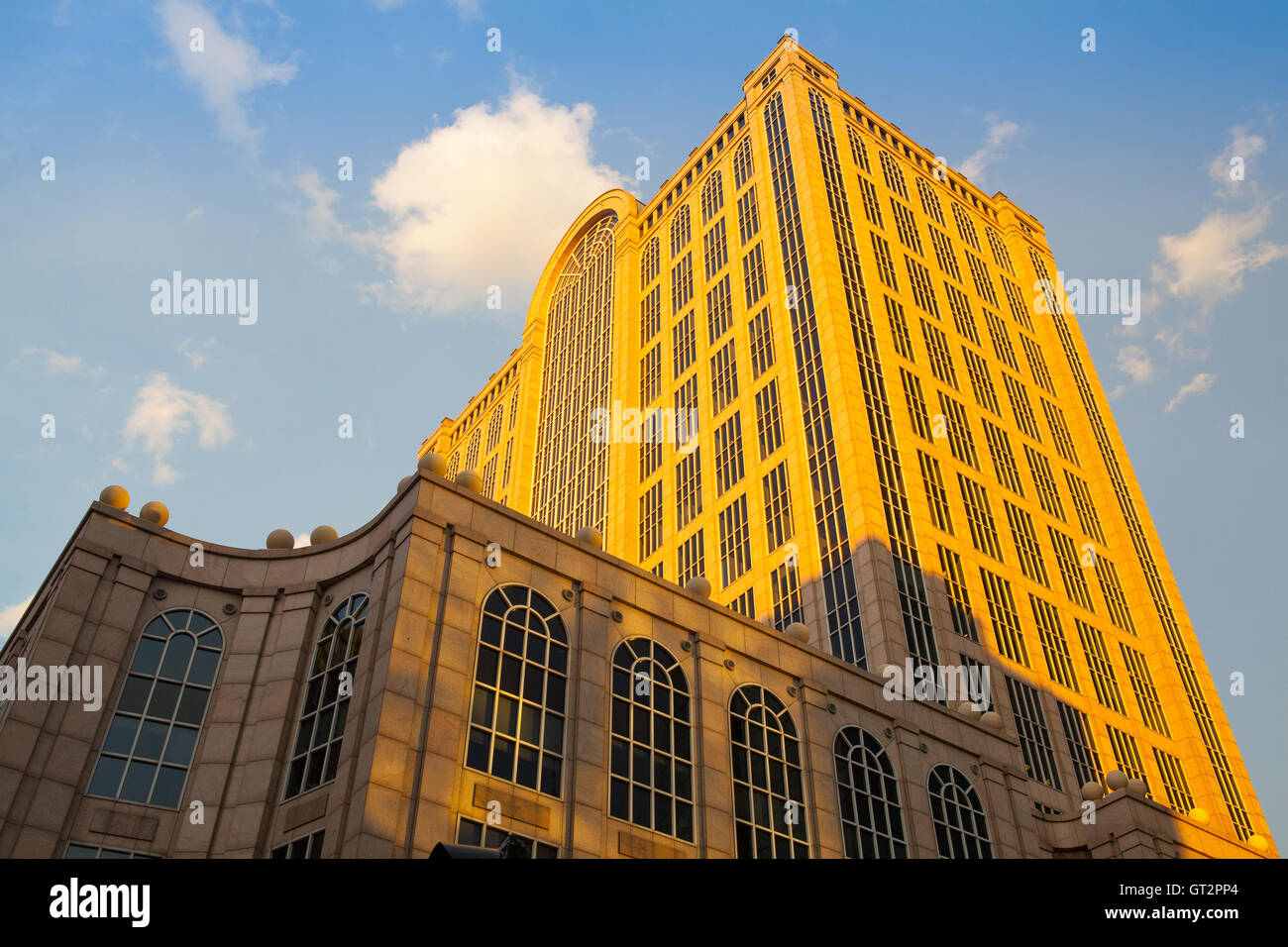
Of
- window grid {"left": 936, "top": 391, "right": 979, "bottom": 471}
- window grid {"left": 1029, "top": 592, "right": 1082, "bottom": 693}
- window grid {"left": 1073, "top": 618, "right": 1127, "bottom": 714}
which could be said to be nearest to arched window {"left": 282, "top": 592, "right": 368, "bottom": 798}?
window grid {"left": 1029, "top": 592, "right": 1082, "bottom": 693}

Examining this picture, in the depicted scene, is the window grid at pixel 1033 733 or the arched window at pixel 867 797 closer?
the arched window at pixel 867 797

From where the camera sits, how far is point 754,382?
6781 cm

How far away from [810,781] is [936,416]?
3852 cm

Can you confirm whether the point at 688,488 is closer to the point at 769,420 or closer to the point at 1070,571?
the point at 769,420

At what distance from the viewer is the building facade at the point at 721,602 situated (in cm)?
2523

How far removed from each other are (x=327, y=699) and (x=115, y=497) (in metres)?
8.71

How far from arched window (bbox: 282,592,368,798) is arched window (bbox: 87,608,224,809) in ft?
8.69

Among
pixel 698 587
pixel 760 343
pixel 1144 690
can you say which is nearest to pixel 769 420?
pixel 760 343

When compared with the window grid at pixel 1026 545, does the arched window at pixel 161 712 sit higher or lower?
lower

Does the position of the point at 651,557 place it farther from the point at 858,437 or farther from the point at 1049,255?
the point at 1049,255

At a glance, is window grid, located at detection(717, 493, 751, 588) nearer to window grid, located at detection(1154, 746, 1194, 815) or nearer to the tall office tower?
the tall office tower

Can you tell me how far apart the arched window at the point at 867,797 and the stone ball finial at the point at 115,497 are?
21248mm

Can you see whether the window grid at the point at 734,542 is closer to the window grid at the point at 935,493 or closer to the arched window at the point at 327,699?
the window grid at the point at 935,493

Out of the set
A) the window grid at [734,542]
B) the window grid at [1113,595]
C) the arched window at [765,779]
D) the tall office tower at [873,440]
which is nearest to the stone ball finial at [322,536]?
the arched window at [765,779]
